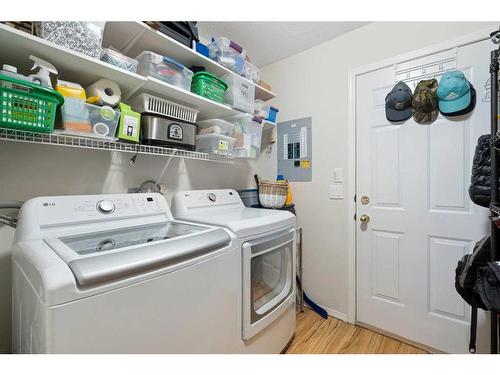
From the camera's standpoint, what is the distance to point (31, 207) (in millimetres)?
983

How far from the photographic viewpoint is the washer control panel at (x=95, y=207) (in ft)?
3.35

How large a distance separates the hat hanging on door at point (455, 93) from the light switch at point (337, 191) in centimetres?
87

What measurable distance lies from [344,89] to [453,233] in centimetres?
138

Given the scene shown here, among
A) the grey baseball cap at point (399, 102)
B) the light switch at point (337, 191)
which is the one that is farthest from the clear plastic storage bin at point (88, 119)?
the grey baseball cap at point (399, 102)

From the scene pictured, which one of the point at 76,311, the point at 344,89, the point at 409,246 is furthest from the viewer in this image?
the point at 344,89

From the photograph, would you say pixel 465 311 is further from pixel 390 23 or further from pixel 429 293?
pixel 390 23

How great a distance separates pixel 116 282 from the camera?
2.37ft

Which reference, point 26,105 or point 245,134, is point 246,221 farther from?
point 26,105

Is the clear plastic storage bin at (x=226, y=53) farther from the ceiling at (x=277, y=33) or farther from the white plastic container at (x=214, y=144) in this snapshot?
the white plastic container at (x=214, y=144)

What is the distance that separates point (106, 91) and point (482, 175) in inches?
80.9

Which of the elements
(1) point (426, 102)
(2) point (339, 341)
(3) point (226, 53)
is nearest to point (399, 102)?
(1) point (426, 102)

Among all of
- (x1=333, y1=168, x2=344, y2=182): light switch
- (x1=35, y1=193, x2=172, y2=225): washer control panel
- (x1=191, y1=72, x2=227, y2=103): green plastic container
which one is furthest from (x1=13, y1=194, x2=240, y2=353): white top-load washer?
(x1=333, y1=168, x2=344, y2=182): light switch
